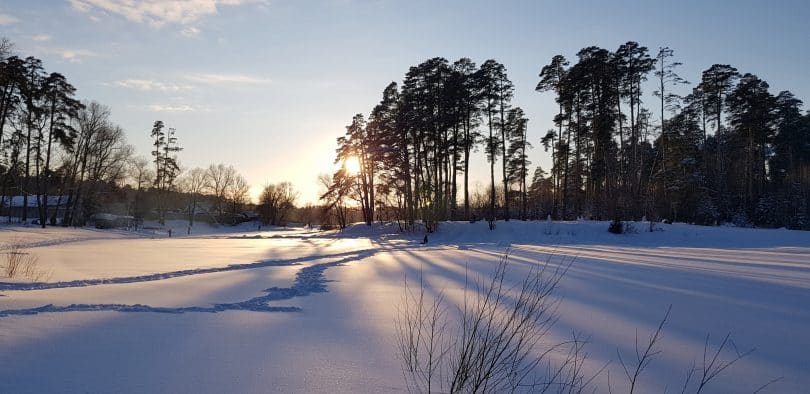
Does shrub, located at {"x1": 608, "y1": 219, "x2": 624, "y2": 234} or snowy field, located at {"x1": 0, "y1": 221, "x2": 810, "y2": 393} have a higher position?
shrub, located at {"x1": 608, "y1": 219, "x2": 624, "y2": 234}

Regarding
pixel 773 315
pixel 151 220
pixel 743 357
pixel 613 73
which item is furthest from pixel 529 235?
pixel 151 220

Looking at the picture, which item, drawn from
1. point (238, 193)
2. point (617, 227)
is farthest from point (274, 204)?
point (617, 227)

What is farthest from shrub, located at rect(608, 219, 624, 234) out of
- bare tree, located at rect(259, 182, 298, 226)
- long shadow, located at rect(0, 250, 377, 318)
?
bare tree, located at rect(259, 182, 298, 226)

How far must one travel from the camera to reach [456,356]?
14.1 feet

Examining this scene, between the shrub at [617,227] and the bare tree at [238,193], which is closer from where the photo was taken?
the shrub at [617,227]

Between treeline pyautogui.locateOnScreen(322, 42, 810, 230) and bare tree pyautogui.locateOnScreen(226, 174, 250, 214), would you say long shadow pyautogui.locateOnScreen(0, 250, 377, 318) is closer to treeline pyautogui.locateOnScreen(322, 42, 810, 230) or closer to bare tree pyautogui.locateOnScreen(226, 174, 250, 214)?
treeline pyautogui.locateOnScreen(322, 42, 810, 230)

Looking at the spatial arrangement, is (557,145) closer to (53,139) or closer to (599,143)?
(599,143)

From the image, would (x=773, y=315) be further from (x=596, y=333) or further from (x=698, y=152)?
(x=698, y=152)

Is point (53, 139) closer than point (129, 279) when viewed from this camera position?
No

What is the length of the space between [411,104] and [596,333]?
28.2m

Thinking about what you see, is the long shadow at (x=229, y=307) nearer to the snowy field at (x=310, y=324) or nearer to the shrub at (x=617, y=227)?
the snowy field at (x=310, y=324)

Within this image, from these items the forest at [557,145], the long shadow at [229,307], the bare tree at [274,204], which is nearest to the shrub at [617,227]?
the forest at [557,145]

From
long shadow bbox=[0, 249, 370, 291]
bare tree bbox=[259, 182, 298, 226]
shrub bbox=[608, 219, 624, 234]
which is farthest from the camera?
bare tree bbox=[259, 182, 298, 226]

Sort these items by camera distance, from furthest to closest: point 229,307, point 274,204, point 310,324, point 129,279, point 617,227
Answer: point 274,204 < point 617,227 < point 129,279 < point 229,307 < point 310,324
